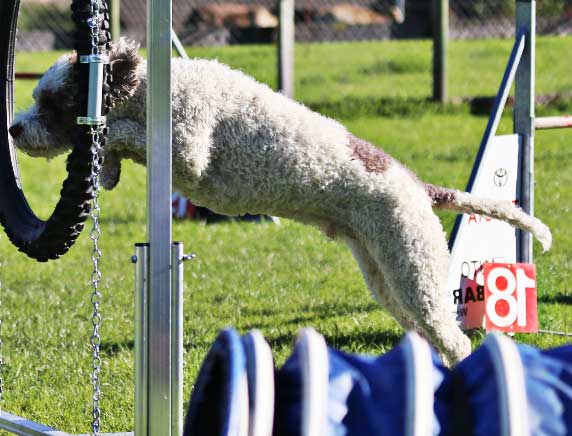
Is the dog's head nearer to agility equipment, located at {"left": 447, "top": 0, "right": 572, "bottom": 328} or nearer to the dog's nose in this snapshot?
the dog's nose

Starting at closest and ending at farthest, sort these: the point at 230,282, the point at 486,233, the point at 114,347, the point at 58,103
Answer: the point at 58,103, the point at 114,347, the point at 486,233, the point at 230,282

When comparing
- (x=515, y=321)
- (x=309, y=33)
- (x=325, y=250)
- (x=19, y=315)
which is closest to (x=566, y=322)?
(x=515, y=321)

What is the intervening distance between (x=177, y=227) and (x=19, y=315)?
8.05 feet

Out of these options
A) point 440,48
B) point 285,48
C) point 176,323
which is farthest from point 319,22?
point 176,323

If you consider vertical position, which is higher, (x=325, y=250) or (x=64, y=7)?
(x=64, y=7)

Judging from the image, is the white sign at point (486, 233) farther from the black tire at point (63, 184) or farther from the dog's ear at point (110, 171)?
the black tire at point (63, 184)

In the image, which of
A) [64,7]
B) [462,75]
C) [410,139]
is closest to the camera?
[410,139]

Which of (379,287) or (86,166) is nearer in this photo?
(86,166)

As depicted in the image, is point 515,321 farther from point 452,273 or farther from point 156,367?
point 156,367

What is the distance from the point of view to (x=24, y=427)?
3582 millimetres

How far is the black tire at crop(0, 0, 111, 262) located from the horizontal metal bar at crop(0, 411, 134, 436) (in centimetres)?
55

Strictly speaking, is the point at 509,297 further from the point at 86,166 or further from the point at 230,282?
the point at 86,166

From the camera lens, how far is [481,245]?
5.28m

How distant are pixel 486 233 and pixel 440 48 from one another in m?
7.40
